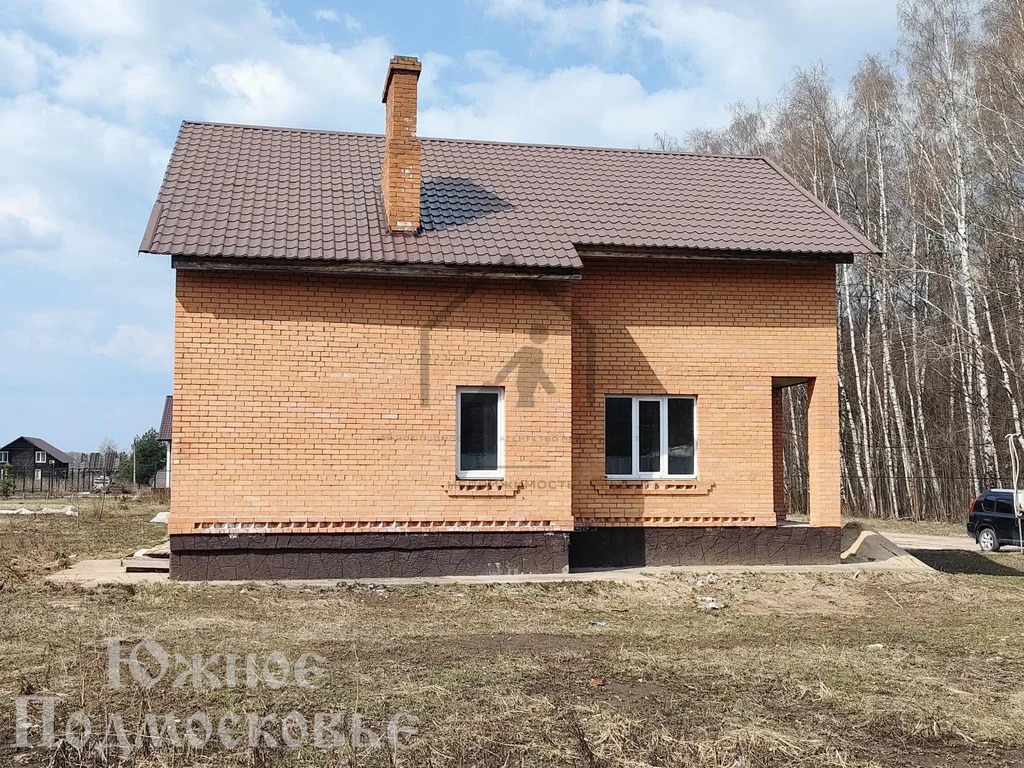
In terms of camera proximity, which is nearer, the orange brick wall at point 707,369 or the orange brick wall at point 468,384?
the orange brick wall at point 468,384

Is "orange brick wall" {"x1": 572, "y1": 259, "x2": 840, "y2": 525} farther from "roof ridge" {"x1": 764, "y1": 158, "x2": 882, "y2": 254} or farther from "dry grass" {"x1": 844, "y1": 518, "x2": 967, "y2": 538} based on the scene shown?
"dry grass" {"x1": 844, "y1": 518, "x2": 967, "y2": 538}

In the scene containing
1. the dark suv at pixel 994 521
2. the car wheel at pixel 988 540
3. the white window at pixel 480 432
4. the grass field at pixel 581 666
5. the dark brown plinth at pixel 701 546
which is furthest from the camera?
the car wheel at pixel 988 540

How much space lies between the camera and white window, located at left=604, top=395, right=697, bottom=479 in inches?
489

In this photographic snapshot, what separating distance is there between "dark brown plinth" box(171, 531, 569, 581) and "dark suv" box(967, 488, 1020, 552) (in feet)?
37.3

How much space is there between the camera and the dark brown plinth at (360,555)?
10.9 metres

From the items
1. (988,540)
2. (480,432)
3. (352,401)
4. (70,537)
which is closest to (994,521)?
(988,540)

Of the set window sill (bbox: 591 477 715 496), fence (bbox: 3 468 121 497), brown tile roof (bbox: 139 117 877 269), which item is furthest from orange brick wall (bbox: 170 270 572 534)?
fence (bbox: 3 468 121 497)

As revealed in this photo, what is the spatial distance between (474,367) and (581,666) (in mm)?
5334

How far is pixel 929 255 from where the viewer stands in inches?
1052

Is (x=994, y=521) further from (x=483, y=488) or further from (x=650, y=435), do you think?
(x=483, y=488)

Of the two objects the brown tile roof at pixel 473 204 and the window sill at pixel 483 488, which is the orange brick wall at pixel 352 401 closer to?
the window sill at pixel 483 488

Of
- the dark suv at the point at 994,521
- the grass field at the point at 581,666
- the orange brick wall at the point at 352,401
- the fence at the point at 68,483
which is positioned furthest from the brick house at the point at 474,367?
the fence at the point at 68,483

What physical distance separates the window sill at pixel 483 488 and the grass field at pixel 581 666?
1300 mm

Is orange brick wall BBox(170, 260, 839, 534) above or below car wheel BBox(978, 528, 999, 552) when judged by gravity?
above
